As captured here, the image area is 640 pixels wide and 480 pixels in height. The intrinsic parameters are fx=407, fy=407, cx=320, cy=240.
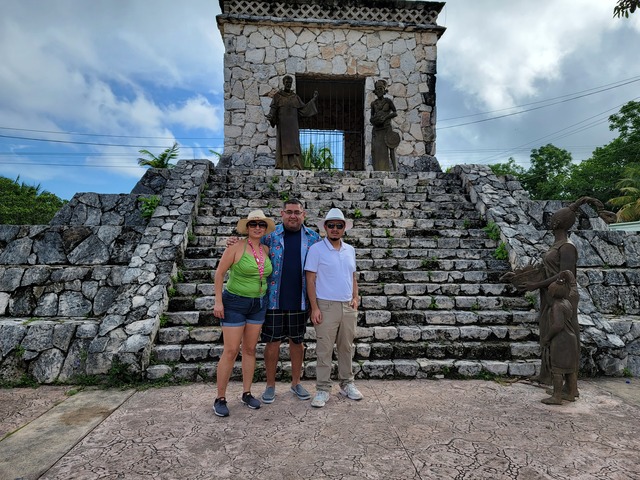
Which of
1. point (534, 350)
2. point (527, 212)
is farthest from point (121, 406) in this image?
point (527, 212)

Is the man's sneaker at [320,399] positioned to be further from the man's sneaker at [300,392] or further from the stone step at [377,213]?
the stone step at [377,213]

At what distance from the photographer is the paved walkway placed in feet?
7.48

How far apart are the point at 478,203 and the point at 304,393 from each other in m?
4.48

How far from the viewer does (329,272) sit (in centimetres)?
324

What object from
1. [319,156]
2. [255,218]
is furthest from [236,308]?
[319,156]

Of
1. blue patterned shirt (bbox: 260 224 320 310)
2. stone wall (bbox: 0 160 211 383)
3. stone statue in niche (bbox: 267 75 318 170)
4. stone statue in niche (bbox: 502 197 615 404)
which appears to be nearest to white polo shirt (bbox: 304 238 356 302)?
blue patterned shirt (bbox: 260 224 320 310)

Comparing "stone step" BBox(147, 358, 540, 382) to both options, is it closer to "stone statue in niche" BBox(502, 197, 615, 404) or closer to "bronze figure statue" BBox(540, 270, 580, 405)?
"stone statue in niche" BBox(502, 197, 615, 404)

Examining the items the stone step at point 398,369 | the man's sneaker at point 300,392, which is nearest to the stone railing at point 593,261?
the stone step at point 398,369

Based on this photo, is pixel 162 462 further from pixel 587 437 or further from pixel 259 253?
pixel 587 437

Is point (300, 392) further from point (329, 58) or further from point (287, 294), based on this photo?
point (329, 58)

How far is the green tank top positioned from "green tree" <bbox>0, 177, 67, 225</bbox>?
21156 mm

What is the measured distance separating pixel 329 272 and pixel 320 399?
985 mm

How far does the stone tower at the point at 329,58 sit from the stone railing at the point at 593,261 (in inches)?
150

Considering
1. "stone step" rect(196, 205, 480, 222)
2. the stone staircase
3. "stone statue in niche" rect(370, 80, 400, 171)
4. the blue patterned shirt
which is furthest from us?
"stone statue in niche" rect(370, 80, 400, 171)
